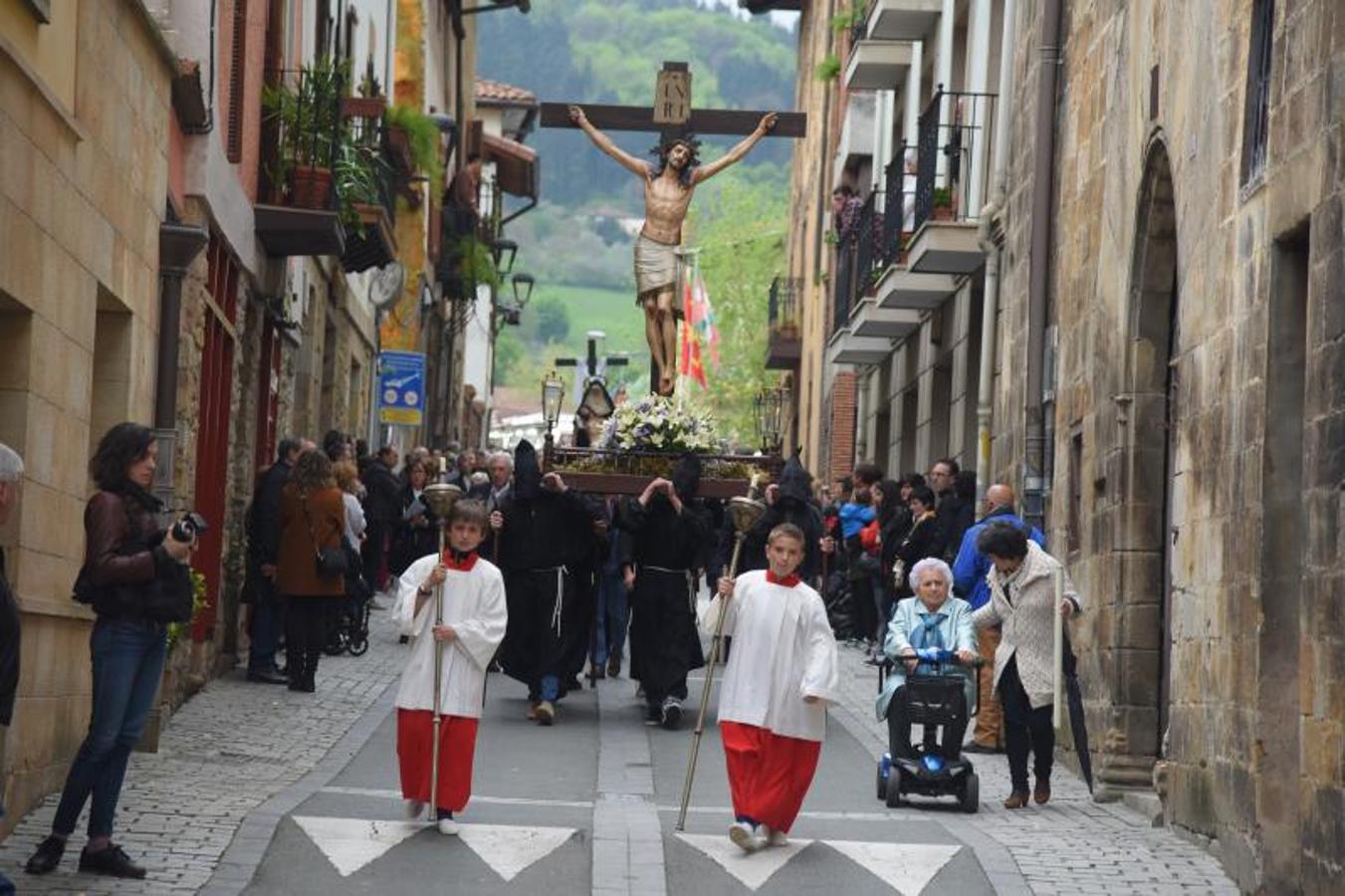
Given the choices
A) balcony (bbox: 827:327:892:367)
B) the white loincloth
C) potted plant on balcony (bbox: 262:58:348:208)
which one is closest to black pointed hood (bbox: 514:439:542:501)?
potted plant on balcony (bbox: 262:58:348:208)

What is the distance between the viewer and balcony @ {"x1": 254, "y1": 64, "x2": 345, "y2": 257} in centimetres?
2125

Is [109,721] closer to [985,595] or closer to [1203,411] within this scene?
[1203,411]

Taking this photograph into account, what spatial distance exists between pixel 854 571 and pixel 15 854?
597 inches

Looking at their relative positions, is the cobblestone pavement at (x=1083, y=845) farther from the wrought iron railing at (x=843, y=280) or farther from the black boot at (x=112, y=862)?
the wrought iron railing at (x=843, y=280)

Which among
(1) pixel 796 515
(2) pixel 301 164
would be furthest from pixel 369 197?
(1) pixel 796 515

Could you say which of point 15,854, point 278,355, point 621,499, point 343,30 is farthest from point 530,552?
point 343,30

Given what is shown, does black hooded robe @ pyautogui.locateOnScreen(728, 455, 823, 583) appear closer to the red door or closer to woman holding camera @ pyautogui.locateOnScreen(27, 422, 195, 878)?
the red door

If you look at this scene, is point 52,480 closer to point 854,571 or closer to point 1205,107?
point 1205,107

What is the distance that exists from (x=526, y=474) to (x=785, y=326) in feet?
94.6

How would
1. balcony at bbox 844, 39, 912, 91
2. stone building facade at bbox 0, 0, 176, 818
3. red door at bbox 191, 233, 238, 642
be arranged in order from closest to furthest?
stone building facade at bbox 0, 0, 176, 818, red door at bbox 191, 233, 238, 642, balcony at bbox 844, 39, 912, 91

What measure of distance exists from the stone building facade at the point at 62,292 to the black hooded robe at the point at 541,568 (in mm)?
4296

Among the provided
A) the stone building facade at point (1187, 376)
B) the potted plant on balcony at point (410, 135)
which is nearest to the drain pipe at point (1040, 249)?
the stone building facade at point (1187, 376)

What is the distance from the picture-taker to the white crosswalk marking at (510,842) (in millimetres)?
11547

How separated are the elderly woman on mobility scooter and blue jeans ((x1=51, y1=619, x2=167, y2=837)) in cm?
481
